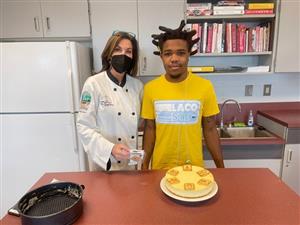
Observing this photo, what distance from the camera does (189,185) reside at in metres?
0.84

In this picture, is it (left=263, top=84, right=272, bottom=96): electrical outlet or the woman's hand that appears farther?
(left=263, top=84, right=272, bottom=96): electrical outlet

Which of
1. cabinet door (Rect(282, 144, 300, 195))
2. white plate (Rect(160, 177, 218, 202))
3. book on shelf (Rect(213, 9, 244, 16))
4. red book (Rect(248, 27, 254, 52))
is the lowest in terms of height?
cabinet door (Rect(282, 144, 300, 195))

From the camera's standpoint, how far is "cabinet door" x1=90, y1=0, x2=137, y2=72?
1956 mm

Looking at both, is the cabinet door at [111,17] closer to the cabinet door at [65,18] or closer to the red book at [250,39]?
the cabinet door at [65,18]

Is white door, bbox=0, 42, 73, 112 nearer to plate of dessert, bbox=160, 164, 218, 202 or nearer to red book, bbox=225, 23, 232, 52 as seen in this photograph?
plate of dessert, bbox=160, 164, 218, 202

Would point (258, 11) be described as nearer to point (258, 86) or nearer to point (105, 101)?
point (258, 86)

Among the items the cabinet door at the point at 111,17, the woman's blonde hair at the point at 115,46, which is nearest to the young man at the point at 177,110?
the woman's blonde hair at the point at 115,46

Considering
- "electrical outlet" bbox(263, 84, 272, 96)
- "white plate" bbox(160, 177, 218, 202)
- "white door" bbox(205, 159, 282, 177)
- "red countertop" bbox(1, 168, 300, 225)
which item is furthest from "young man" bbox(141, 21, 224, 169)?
"electrical outlet" bbox(263, 84, 272, 96)

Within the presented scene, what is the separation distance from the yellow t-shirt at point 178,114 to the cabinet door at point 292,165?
3.37 ft

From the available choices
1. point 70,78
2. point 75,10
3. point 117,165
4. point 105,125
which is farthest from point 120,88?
point 75,10

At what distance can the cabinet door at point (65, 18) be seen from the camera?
79.0 inches

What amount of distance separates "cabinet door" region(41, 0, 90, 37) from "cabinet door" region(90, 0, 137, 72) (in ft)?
0.35

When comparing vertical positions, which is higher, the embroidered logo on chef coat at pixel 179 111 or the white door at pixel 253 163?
the embroidered logo on chef coat at pixel 179 111

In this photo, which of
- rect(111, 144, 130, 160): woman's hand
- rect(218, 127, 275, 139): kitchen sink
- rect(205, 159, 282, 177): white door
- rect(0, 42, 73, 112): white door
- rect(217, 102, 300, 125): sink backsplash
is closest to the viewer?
rect(111, 144, 130, 160): woman's hand
